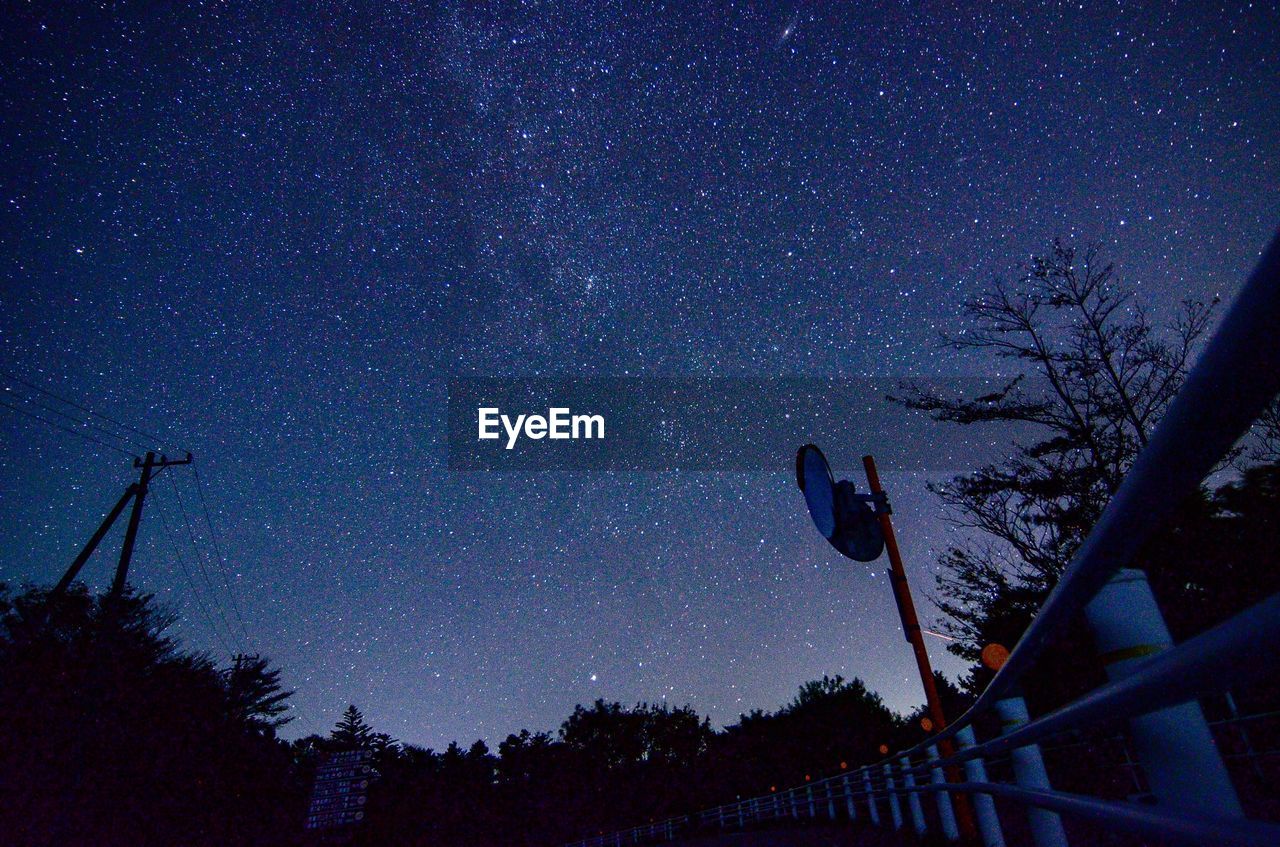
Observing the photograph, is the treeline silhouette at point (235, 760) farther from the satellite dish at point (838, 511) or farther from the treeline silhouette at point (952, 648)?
the satellite dish at point (838, 511)

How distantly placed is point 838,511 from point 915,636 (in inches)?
77.1

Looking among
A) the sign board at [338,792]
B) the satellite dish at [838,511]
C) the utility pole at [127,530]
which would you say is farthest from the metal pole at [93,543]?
the sign board at [338,792]

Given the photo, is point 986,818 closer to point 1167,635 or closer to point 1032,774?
point 1032,774

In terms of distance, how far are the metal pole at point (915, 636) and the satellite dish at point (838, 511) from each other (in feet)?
3.27

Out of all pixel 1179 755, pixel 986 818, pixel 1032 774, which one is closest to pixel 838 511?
pixel 1032 774

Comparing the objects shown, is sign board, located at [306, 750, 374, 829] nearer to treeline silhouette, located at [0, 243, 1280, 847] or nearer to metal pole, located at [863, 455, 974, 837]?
treeline silhouette, located at [0, 243, 1280, 847]

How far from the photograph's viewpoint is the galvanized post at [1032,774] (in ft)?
10.1

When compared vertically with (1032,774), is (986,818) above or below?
below

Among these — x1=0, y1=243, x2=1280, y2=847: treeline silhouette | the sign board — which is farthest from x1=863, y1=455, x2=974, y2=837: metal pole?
the sign board

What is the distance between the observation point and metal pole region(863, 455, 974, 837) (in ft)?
18.3

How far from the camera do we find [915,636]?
218 inches

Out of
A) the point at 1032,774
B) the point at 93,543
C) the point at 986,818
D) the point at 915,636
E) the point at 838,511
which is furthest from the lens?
the point at 93,543

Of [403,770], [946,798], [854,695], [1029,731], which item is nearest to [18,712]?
[946,798]

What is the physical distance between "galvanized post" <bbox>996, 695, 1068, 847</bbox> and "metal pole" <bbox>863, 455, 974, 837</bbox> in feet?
5.87
